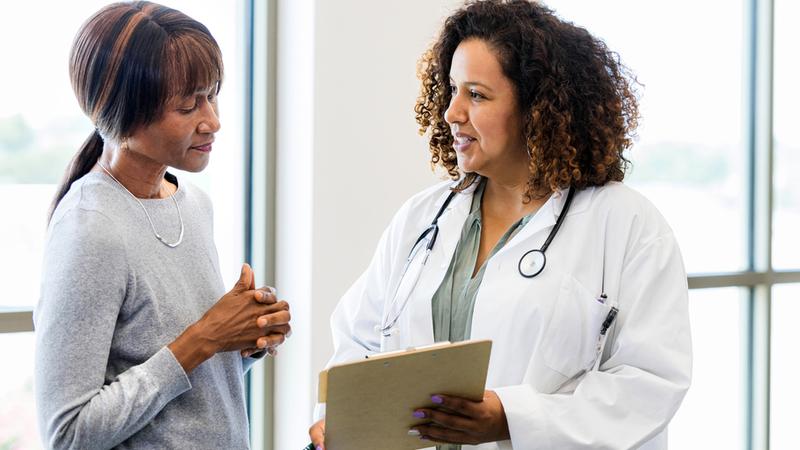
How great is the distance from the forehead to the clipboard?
1.83 ft

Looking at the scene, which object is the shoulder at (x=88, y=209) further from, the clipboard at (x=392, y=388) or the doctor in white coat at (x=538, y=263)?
the doctor in white coat at (x=538, y=263)

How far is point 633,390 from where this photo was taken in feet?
4.74

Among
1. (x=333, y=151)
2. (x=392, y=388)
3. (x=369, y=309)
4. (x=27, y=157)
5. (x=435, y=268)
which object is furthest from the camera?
(x=333, y=151)

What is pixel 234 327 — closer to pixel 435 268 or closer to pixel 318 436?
pixel 318 436

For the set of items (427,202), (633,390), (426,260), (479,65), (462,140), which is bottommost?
(633,390)

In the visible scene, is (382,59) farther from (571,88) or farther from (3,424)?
(3,424)

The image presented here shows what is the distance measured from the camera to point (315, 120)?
6.80 ft

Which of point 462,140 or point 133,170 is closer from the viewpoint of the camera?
point 133,170

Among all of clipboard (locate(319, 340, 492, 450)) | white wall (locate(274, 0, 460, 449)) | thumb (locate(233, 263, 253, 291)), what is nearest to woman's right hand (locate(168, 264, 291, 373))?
thumb (locate(233, 263, 253, 291))

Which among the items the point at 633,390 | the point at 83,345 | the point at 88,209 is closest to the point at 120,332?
the point at 83,345

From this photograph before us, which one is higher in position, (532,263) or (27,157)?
(27,157)

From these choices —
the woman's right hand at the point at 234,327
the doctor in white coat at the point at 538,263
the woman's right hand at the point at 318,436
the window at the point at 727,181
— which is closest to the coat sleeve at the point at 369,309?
the doctor in white coat at the point at 538,263

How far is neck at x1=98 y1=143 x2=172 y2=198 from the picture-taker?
130 cm

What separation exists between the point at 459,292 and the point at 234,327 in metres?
0.47
